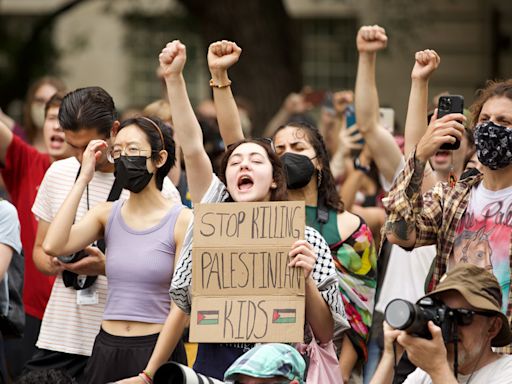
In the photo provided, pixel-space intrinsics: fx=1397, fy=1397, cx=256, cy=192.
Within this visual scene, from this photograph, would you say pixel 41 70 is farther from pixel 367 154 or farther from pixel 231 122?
pixel 231 122

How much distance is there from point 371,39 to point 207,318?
1.98 m

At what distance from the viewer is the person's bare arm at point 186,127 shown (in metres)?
6.42

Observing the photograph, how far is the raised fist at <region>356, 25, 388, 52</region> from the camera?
693 centimetres

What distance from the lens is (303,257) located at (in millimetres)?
5531

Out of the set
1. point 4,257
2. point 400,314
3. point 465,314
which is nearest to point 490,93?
point 465,314

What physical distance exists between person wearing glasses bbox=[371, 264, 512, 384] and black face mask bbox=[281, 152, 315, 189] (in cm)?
192

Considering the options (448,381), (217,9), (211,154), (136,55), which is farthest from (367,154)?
(136,55)

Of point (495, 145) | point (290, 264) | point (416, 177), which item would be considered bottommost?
point (290, 264)

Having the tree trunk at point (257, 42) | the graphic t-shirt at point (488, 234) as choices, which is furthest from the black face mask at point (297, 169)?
the tree trunk at point (257, 42)

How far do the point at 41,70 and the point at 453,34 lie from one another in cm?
624

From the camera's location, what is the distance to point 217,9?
15.7 metres

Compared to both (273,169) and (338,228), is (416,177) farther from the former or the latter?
(338,228)

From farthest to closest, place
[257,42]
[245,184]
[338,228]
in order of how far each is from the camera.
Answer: [257,42]
[338,228]
[245,184]

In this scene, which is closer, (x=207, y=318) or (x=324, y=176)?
(x=207, y=318)
